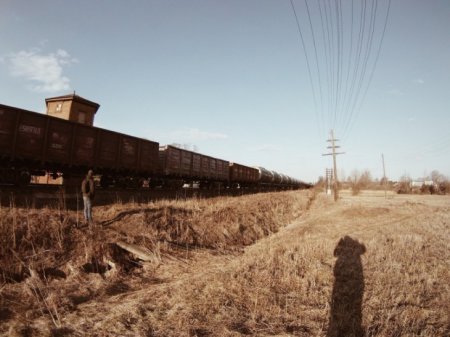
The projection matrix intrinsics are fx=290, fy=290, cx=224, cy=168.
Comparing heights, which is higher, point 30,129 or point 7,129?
point 30,129

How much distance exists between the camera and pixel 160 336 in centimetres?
405

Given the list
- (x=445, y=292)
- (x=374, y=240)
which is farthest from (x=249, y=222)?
(x=445, y=292)

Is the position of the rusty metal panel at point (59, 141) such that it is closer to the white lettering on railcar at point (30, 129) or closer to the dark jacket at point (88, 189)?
the white lettering on railcar at point (30, 129)

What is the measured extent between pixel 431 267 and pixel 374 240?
2.70m

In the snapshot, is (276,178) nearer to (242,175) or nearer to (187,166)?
(242,175)

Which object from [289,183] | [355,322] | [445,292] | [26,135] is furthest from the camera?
[289,183]

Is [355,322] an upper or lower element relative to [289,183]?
lower

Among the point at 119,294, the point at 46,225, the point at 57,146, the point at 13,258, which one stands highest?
the point at 57,146

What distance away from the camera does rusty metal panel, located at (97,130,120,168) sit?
628 inches

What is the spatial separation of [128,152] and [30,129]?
6074 millimetres

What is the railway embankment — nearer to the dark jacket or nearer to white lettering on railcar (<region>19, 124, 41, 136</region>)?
the dark jacket

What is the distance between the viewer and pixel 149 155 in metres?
20.0

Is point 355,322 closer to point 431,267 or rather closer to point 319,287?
point 319,287

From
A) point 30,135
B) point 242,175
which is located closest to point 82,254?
point 30,135
